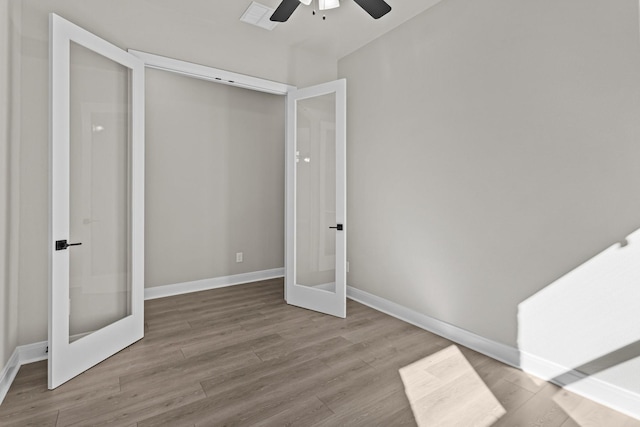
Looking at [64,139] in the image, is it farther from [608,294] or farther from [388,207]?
[608,294]

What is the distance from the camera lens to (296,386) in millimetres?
2105

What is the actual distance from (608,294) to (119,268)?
346cm

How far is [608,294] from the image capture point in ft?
6.35

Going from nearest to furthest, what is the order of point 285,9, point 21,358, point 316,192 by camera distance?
1. point 21,358
2. point 285,9
3. point 316,192

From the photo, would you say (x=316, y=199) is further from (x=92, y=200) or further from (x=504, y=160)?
(x=92, y=200)

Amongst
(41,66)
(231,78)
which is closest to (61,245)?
(41,66)

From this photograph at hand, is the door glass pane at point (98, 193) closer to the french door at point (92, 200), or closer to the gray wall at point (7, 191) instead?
the french door at point (92, 200)

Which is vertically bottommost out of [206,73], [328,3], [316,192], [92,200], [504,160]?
[92,200]

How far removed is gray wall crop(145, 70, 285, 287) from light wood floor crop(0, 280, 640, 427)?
1.39 metres

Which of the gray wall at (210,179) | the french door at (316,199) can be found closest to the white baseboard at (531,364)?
the french door at (316,199)

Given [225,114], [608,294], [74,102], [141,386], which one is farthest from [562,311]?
[225,114]

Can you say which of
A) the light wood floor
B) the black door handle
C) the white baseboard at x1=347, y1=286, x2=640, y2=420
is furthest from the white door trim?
the white baseboard at x1=347, y1=286, x2=640, y2=420

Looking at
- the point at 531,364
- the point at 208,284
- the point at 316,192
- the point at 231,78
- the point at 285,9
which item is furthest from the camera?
the point at 208,284

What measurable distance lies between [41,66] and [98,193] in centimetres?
103
